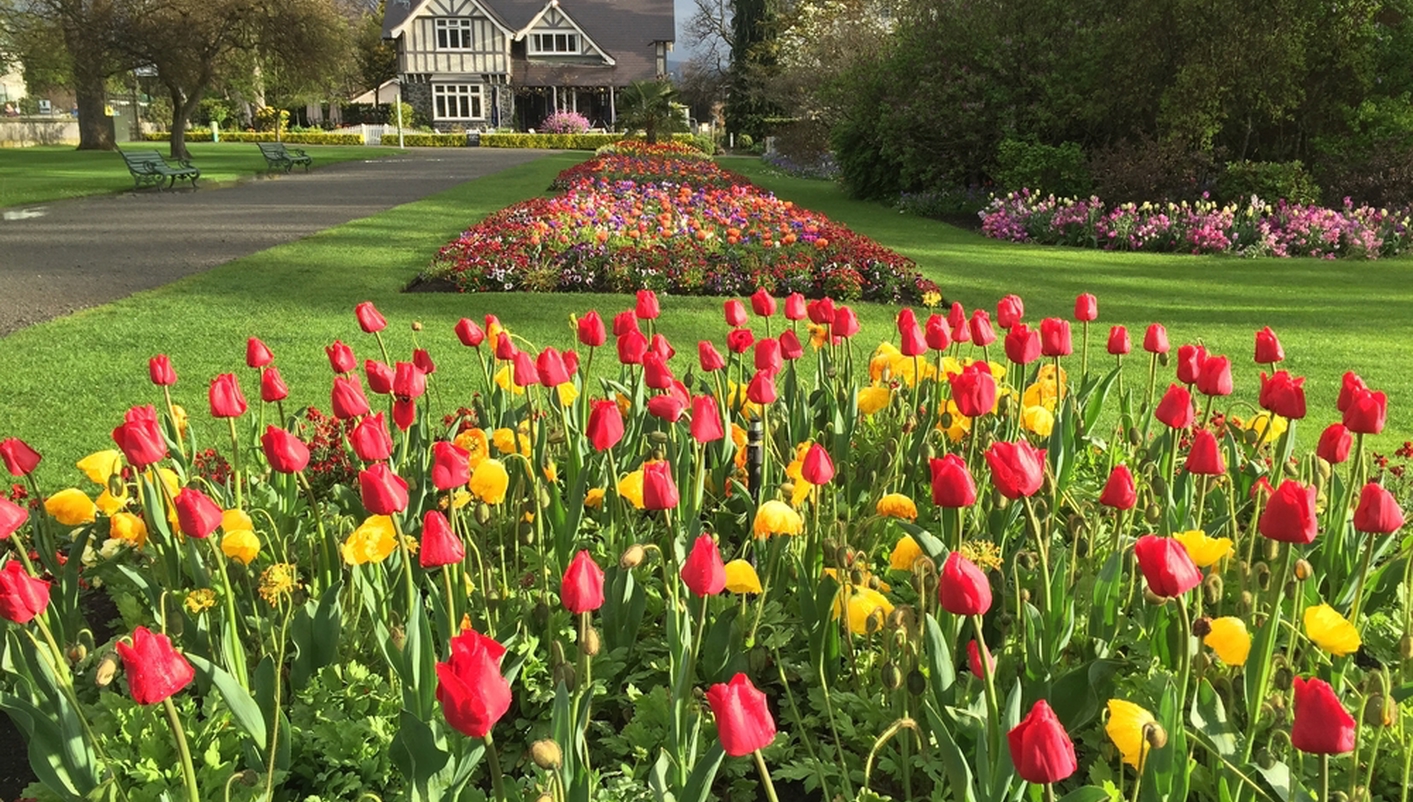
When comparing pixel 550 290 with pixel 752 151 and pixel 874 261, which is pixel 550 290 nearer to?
pixel 874 261

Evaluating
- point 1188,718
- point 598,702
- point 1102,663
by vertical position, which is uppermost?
point 1102,663

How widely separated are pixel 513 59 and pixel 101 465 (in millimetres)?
58011

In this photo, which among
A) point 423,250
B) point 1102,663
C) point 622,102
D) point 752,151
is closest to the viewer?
point 1102,663

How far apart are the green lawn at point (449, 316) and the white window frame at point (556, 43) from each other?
46.3m

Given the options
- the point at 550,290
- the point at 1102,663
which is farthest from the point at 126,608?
the point at 550,290

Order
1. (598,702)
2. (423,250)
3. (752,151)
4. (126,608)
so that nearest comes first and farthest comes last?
(598,702)
(126,608)
(423,250)
(752,151)

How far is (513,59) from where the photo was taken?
5694 centimetres

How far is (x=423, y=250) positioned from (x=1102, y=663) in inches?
419

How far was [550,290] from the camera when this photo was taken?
927 centimetres

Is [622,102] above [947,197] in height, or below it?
above

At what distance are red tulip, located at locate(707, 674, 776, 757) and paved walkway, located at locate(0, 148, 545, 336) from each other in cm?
775

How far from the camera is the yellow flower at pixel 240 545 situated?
2.25m

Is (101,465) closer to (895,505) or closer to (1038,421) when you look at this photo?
(895,505)

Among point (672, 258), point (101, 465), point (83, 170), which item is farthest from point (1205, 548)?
point (83, 170)
